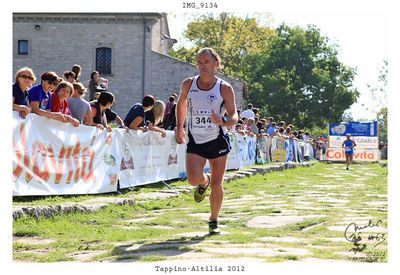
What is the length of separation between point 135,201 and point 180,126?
2990 mm

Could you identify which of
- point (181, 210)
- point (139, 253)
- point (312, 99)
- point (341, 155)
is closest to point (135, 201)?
point (181, 210)

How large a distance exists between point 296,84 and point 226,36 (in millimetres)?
13717

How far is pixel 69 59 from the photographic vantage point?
118 ft

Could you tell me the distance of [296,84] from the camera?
56.2 meters

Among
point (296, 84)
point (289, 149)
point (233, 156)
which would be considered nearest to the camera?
point (233, 156)

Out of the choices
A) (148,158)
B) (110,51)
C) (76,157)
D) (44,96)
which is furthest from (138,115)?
(110,51)

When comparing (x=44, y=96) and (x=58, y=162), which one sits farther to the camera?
(x=58, y=162)

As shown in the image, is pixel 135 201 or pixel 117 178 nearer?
pixel 135 201

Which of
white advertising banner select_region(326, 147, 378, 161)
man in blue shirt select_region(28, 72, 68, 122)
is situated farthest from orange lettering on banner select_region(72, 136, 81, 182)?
white advertising banner select_region(326, 147, 378, 161)

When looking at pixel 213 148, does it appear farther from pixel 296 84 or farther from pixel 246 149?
pixel 296 84

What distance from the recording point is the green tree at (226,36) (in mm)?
44750

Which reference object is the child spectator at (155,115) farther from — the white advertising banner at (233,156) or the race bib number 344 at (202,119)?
the race bib number 344 at (202,119)

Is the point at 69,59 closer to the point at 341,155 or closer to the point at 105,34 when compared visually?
the point at 105,34
